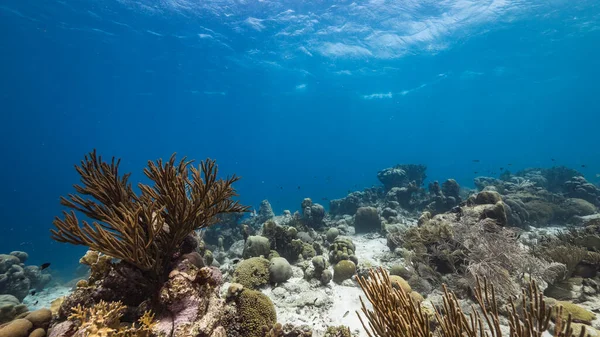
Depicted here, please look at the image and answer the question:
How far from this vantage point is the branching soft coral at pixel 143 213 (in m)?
3.20

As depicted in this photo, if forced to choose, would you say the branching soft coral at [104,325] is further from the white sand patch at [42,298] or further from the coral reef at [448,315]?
the white sand patch at [42,298]

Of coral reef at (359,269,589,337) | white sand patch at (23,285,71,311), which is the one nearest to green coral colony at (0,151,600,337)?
coral reef at (359,269,589,337)

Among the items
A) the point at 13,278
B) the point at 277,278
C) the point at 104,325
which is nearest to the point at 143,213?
the point at 104,325

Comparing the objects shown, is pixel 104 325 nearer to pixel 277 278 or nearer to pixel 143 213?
pixel 143 213

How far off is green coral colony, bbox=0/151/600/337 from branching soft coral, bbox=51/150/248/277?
0.8 inches

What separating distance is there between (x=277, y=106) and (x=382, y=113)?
4338cm

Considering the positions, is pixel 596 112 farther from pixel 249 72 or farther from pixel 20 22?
pixel 20 22

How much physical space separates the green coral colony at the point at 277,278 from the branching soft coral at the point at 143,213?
0.07 ft

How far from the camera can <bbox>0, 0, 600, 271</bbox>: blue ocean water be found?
26.5 metres

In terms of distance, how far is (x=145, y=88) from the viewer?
44312 millimetres

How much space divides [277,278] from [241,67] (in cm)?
3750

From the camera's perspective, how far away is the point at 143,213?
381 centimetres

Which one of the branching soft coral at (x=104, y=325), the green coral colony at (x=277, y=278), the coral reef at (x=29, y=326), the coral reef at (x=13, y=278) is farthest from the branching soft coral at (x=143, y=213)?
Answer: the coral reef at (x=13, y=278)

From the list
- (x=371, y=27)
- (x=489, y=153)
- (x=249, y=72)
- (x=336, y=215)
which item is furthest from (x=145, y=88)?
(x=489, y=153)
